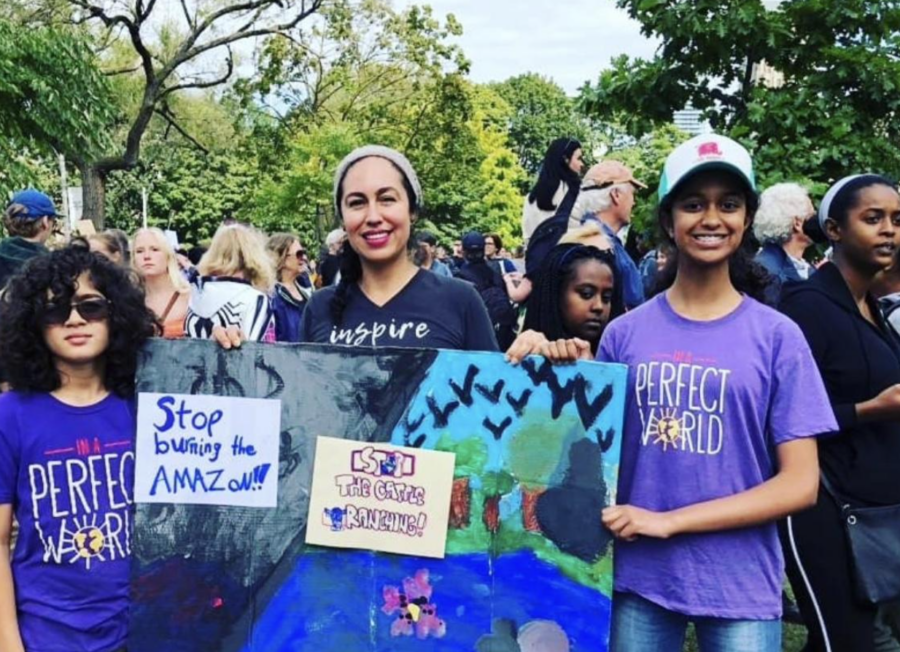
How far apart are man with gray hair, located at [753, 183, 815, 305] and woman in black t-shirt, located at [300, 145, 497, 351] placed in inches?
102

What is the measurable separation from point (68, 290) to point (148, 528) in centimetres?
66

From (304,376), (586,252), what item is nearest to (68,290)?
(304,376)

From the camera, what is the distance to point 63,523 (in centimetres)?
236

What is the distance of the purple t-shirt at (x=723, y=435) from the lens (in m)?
2.21

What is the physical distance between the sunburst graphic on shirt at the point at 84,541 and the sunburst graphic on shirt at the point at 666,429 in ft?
4.65

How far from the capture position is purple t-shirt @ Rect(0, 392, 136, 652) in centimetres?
235

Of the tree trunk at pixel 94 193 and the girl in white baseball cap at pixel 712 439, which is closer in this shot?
the girl in white baseball cap at pixel 712 439

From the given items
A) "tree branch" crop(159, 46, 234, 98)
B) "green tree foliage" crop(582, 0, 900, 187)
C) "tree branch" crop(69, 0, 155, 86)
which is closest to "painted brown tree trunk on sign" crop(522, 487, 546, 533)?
"green tree foliage" crop(582, 0, 900, 187)

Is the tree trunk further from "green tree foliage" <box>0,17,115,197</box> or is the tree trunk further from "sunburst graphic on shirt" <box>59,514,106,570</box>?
"sunburst graphic on shirt" <box>59,514,106,570</box>

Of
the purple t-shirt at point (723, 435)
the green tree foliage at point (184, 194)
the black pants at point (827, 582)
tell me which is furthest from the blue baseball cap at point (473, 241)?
the green tree foliage at point (184, 194)

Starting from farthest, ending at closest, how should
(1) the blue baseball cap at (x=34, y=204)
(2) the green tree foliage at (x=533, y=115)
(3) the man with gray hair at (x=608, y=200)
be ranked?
(2) the green tree foliage at (x=533, y=115) < (1) the blue baseball cap at (x=34, y=204) < (3) the man with gray hair at (x=608, y=200)

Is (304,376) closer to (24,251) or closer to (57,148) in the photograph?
(24,251)

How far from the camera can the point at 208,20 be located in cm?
2244

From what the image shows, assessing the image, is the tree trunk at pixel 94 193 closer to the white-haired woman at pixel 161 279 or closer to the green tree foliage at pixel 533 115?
the white-haired woman at pixel 161 279
